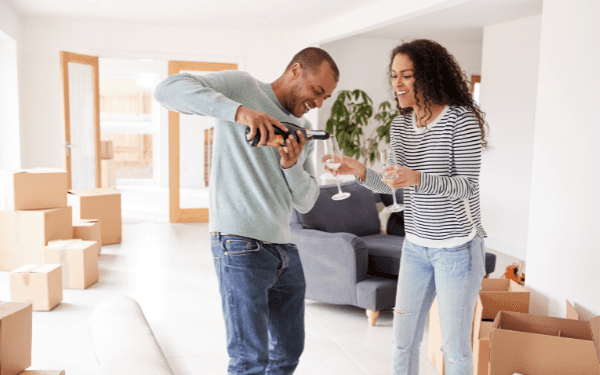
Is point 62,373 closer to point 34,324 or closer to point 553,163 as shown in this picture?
point 34,324

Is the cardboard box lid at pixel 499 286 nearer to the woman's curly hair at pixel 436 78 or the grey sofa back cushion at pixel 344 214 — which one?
the woman's curly hair at pixel 436 78

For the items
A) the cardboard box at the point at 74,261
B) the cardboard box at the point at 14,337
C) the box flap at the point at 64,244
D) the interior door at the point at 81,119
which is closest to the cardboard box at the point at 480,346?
the cardboard box at the point at 14,337

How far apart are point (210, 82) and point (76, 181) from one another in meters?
5.68

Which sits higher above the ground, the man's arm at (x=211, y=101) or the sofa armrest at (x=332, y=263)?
the man's arm at (x=211, y=101)

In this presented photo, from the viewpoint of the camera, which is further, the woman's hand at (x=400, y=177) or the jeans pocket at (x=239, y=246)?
the woman's hand at (x=400, y=177)

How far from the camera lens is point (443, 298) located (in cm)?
174

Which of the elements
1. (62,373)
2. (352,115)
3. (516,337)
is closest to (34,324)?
(62,373)

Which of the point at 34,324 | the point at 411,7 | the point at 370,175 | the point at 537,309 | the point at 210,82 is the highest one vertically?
the point at 411,7

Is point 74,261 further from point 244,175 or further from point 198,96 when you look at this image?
point 198,96

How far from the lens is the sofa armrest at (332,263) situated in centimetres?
338

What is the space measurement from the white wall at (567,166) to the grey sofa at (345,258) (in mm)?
940

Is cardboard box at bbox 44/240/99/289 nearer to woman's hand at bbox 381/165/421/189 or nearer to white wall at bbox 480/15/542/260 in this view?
woman's hand at bbox 381/165/421/189

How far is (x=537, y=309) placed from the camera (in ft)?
8.94

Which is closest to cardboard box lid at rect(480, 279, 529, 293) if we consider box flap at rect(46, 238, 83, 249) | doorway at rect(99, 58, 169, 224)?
box flap at rect(46, 238, 83, 249)
